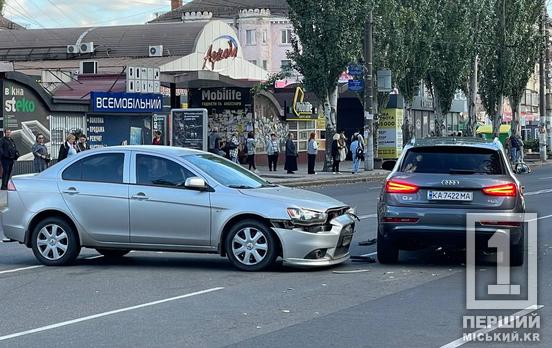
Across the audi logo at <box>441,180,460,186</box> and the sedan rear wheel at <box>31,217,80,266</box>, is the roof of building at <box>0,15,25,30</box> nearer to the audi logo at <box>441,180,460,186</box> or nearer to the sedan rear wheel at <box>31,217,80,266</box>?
the sedan rear wheel at <box>31,217,80,266</box>

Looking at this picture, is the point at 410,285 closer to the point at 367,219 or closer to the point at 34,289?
the point at 34,289

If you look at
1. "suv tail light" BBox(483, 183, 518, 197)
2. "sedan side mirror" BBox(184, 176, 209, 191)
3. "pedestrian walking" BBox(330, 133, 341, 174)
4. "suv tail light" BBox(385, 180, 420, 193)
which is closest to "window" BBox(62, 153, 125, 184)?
"sedan side mirror" BBox(184, 176, 209, 191)

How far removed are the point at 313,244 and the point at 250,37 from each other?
8305 cm

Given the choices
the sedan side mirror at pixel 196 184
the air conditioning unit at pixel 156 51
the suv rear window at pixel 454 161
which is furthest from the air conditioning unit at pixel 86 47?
the suv rear window at pixel 454 161

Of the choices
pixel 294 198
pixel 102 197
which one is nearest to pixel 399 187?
pixel 294 198

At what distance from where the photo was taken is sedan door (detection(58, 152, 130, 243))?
12.0 metres

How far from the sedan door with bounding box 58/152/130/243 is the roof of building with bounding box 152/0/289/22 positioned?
270ft

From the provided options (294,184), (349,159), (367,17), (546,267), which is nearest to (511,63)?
(349,159)

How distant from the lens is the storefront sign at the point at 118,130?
34312 millimetres

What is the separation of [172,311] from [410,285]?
9.50 ft

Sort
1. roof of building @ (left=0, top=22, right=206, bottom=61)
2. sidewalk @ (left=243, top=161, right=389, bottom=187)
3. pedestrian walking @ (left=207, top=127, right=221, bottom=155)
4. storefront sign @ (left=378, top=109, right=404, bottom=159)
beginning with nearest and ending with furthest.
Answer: sidewalk @ (left=243, top=161, right=389, bottom=187) < pedestrian walking @ (left=207, top=127, right=221, bottom=155) < storefront sign @ (left=378, top=109, right=404, bottom=159) < roof of building @ (left=0, top=22, right=206, bottom=61)

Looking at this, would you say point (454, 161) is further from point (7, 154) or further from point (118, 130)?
point (118, 130)

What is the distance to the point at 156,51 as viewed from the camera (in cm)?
5659

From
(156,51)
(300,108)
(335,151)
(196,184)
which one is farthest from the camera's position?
(156,51)
